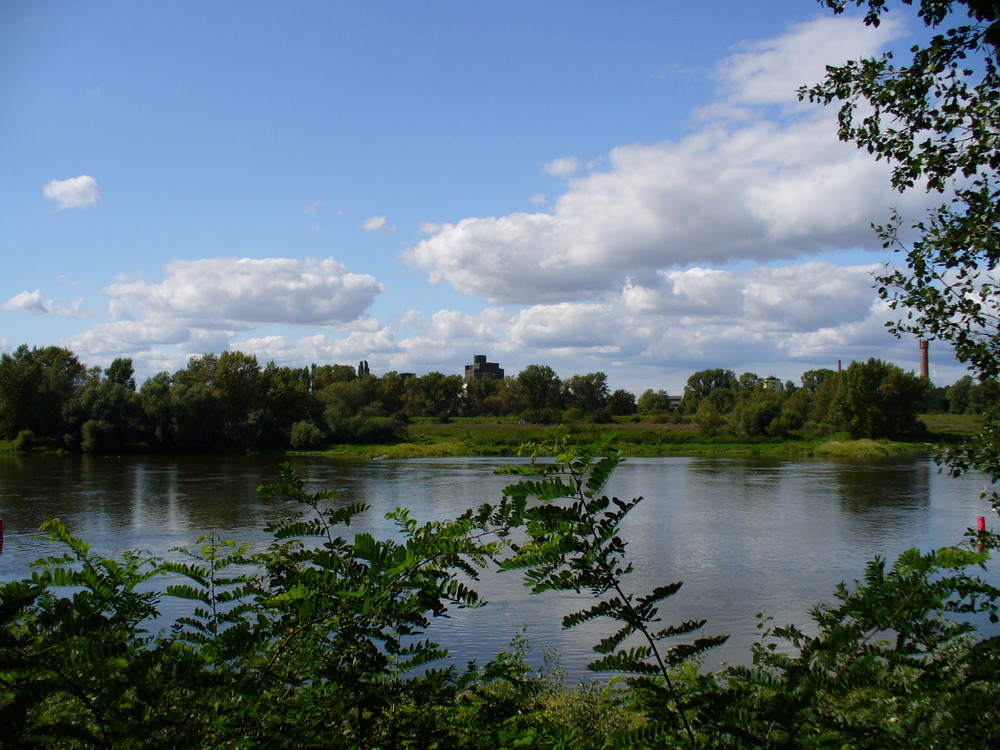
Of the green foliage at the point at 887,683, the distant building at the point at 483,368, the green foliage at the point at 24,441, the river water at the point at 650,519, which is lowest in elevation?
the river water at the point at 650,519

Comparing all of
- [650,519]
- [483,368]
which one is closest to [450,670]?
[650,519]

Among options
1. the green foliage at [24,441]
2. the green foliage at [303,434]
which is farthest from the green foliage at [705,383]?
the green foliage at [24,441]

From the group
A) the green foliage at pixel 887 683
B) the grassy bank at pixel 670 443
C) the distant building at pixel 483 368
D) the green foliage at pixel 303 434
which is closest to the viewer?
the green foliage at pixel 887 683

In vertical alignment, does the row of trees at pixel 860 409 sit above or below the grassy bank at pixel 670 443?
above

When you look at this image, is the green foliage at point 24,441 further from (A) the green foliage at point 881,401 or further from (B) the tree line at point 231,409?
(A) the green foliage at point 881,401

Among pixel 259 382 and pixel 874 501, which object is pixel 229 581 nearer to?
pixel 874 501

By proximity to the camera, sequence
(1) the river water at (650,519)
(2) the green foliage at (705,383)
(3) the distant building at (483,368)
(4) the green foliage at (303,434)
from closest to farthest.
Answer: (1) the river water at (650,519), (4) the green foliage at (303,434), (2) the green foliage at (705,383), (3) the distant building at (483,368)

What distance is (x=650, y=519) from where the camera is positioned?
23.7 meters

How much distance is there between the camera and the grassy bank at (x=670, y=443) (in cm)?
5766

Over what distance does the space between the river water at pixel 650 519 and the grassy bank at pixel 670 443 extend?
11270 millimetres

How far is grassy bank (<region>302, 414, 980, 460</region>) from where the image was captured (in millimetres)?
57656

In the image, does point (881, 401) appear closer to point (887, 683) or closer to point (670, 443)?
point (670, 443)

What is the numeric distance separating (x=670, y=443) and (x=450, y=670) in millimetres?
65681

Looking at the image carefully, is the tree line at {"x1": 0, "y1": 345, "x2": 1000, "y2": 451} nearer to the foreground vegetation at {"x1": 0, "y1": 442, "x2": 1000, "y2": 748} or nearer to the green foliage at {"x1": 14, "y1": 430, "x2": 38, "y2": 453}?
the green foliage at {"x1": 14, "y1": 430, "x2": 38, "y2": 453}
